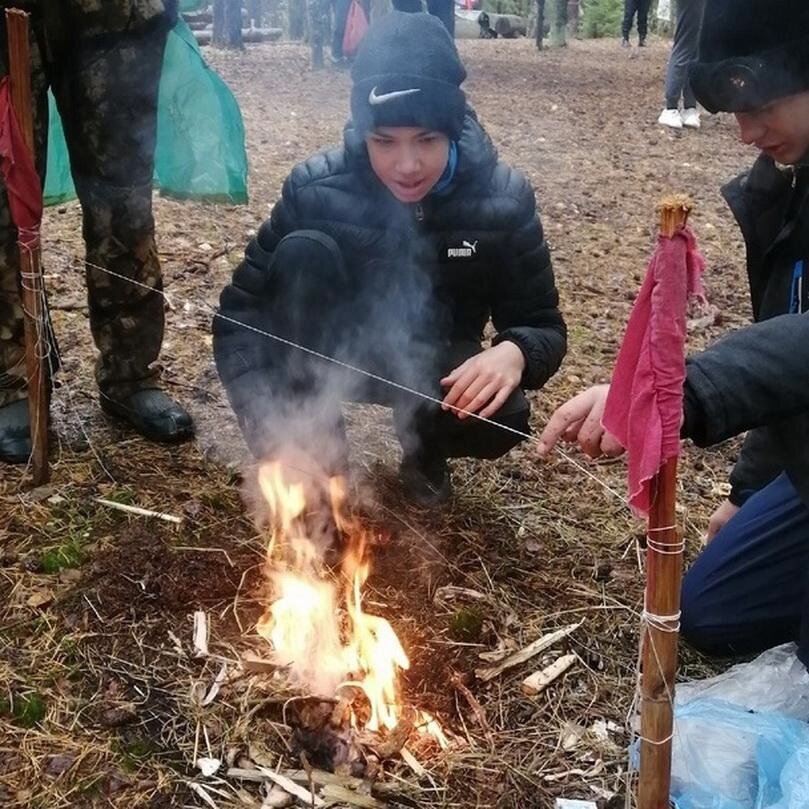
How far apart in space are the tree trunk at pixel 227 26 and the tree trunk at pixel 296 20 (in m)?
3.48

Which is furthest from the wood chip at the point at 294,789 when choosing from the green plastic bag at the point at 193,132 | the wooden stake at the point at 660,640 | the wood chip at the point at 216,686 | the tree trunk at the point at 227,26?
the tree trunk at the point at 227,26

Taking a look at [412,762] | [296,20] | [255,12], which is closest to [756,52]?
[412,762]

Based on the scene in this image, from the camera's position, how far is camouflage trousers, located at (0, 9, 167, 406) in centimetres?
315

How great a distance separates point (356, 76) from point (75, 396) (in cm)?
192

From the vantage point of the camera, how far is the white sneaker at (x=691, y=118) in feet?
34.2

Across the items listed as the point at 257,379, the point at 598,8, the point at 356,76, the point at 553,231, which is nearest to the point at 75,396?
the point at 257,379

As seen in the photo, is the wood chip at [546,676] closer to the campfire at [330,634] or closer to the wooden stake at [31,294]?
the campfire at [330,634]

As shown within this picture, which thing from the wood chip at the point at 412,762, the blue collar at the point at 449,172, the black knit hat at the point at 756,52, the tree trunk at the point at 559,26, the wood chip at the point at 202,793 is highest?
the tree trunk at the point at 559,26

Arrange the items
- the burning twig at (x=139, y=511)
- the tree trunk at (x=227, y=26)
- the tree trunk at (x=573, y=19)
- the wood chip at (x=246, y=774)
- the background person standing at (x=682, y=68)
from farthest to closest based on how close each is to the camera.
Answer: the tree trunk at (x=573, y=19) < the tree trunk at (x=227, y=26) < the background person standing at (x=682, y=68) < the burning twig at (x=139, y=511) < the wood chip at (x=246, y=774)

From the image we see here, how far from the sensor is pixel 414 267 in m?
3.17

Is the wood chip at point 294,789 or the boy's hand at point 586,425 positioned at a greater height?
the boy's hand at point 586,425

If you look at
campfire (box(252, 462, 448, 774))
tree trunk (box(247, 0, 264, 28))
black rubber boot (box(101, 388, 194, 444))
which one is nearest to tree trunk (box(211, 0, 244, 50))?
tree trunk (box(247, 0, 264, 28))

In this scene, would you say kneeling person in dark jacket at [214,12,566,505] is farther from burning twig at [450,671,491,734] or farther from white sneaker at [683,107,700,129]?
white sneaker at [683,107,700,129]

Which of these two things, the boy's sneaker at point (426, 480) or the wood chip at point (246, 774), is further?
the boy's sneaker at point (426, 480)
